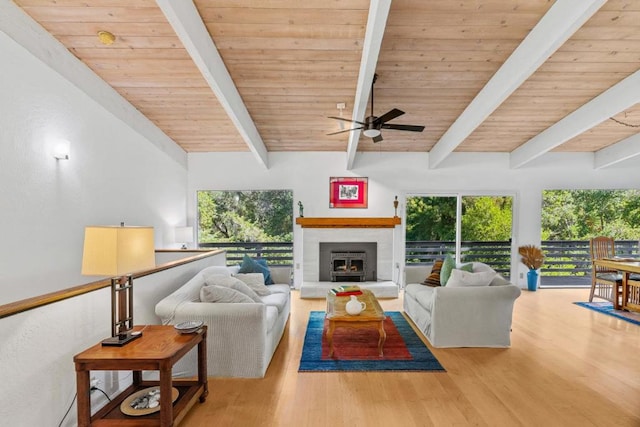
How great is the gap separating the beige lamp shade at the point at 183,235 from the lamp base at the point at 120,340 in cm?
351

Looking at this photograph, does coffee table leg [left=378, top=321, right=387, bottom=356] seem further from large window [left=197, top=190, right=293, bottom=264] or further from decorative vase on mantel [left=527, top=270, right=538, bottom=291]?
decorative vase on mantel [left=527, top=270, right=538, bottom=291]

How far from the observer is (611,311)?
454 centimetres

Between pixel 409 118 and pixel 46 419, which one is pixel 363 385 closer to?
pixel 46 419

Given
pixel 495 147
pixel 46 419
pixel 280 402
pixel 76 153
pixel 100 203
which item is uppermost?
pixel 495 147

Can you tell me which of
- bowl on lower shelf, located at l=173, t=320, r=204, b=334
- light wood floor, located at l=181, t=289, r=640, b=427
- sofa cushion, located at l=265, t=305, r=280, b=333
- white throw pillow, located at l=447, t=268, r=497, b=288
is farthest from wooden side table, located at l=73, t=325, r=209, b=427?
white throw pillow, located at l=447, t=268, r=497, b=288

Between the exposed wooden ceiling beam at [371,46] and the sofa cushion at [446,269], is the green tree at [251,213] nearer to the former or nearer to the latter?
the exposed wooden ceiling beam at [371,46]

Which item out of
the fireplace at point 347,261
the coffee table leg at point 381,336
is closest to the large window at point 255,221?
the fireplace at point 347,261

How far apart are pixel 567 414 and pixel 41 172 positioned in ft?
15.6

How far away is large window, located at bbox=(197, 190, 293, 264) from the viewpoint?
20.0ft

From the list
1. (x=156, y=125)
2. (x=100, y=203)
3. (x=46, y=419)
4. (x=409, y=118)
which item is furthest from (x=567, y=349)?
(x=156, y=125)

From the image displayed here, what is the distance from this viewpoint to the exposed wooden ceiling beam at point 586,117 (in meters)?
3.74

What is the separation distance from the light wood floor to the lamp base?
70 cm

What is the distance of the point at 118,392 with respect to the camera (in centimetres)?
227

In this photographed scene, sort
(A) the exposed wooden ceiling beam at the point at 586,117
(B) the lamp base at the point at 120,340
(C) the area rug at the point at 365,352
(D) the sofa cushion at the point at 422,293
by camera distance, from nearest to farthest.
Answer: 1. (B) the lamp base at the point at 120,340
2. (C) the area rug at the point at 365,352
3. (D) the sofa cushion at the point at 422,293
4. (A) the exposed wooden ceiling beam at the point at 586,117
